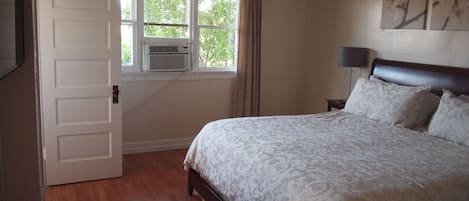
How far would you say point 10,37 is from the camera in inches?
61.9

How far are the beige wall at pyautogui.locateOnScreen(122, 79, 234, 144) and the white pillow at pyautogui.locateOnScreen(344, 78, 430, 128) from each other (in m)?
1.72

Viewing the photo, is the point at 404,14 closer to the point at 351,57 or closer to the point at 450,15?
the point at 450,15

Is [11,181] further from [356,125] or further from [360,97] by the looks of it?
[360,97]

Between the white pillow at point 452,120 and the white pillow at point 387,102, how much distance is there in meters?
0.20

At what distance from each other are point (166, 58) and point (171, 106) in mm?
568

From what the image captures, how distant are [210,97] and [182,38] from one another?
792 mm

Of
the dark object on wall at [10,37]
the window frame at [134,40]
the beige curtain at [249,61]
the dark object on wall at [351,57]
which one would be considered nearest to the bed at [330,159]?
the dark object on wall at [351,57]

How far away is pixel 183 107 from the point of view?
491cm

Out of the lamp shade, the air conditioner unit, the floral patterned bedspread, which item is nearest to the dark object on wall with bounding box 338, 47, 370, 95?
the lamp shade

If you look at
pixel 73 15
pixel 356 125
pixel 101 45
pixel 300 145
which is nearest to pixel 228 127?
pixel 300 145

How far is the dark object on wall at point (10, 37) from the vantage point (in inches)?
54.6

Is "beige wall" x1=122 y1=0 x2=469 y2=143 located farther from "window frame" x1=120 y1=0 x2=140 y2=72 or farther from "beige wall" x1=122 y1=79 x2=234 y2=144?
"window frame" x1=120 y1=0 x2=140 y2=72

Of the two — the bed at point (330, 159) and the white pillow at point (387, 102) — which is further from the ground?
the white pillow at point (387, 102)

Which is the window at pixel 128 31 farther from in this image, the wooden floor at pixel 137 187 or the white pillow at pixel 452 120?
the white pillow at pixel 452 120
